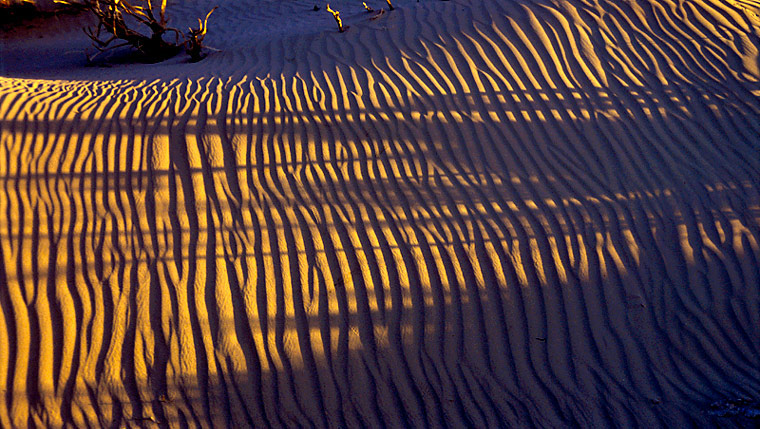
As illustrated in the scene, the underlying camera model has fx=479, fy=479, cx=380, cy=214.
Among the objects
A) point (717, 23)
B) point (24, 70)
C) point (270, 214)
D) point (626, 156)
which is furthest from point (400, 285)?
point (24, 70)

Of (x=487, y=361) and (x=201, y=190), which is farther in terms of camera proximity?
(x=201, y=190)

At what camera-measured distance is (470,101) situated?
4.90 meters

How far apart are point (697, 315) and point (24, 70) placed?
31.6 ft

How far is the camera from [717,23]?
5688 mm

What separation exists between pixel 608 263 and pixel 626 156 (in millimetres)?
1228

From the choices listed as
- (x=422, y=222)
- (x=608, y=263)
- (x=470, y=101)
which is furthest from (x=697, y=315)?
(x=470, y=101)

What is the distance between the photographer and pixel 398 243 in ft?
12.7

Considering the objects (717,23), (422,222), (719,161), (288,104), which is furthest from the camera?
(717,23)

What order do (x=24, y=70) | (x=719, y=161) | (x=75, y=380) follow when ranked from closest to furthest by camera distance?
(x=75, y=380)
(x=719, y=161)
(x=24, y=70)

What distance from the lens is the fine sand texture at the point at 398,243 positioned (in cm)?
333

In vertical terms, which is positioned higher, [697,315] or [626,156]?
[626,156]

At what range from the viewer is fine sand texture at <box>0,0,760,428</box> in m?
3.33

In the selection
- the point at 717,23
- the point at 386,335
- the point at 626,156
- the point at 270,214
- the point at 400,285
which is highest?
the point at 717,23

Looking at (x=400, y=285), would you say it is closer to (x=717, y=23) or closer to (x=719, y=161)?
(x=719, y=161)
